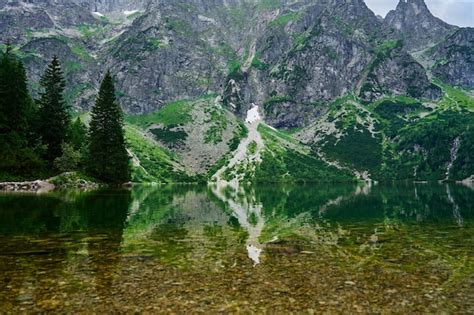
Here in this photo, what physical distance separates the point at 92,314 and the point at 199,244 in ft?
51.6

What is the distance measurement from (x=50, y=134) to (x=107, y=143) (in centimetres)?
1805

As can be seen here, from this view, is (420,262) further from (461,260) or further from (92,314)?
(92,314)

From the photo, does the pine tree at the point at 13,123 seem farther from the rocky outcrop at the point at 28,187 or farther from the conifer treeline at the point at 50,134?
the rocky outcrop at the point at 28,187

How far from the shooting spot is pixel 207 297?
634 inches

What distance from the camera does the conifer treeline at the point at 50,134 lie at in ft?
293

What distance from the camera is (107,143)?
12200 centimetres

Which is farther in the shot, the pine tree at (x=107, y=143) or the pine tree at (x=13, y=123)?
the pine tree at (x=107, y=143)

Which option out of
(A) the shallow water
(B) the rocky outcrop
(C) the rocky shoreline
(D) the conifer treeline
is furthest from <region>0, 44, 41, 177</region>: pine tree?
(A) the shallow water

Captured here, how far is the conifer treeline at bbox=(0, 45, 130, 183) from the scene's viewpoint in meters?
89.4

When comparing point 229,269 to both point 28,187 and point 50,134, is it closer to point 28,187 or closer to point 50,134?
point 28,187

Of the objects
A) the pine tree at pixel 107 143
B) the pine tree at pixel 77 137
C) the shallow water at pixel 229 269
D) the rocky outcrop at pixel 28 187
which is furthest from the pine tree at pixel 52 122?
the shallow water at pixel 229 269

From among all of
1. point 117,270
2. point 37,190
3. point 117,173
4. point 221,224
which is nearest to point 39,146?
point 37,190

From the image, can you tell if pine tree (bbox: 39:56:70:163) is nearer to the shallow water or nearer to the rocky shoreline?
the rocky shoreline

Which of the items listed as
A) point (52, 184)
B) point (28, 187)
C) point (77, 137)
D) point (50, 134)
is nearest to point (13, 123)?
point (28, 187)
